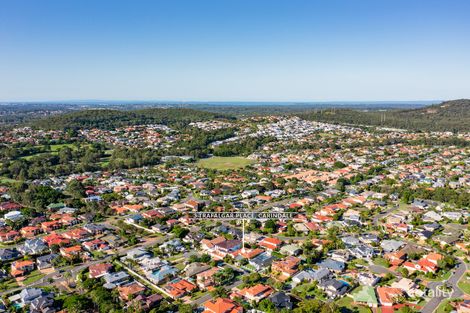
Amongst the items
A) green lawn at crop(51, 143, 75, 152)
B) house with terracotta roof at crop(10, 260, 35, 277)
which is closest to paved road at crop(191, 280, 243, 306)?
house with terracotta roof at crop(10, 260, 35, 277)

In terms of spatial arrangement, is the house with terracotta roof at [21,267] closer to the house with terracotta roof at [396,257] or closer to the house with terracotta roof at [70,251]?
the house with terracotta roof at [70,251]

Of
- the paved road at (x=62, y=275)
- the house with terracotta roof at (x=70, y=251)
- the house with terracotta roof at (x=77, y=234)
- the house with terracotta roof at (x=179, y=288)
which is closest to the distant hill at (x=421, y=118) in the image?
the paved road at (x=62, y=275)

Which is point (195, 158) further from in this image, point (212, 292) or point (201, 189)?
point (212, 292)

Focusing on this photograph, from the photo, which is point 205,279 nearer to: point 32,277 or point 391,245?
point 32,277

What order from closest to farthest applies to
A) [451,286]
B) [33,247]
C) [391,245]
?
[451,286] < [391,245] < [33,247]

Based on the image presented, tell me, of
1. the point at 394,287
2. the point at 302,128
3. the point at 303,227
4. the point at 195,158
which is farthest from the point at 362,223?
the point at 302,128

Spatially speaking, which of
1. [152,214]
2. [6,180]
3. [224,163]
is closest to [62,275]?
[152,214]

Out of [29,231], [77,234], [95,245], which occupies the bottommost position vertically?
[29,231]
